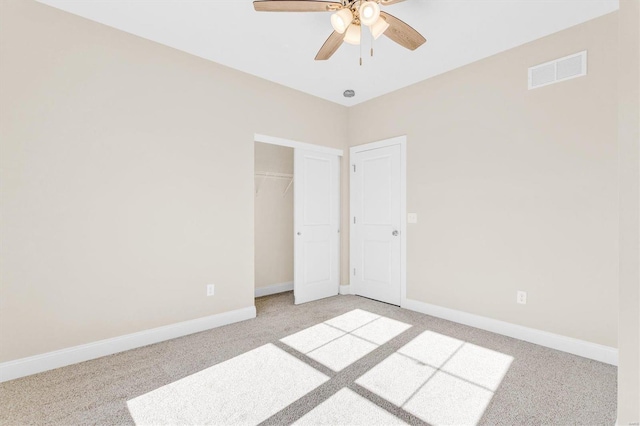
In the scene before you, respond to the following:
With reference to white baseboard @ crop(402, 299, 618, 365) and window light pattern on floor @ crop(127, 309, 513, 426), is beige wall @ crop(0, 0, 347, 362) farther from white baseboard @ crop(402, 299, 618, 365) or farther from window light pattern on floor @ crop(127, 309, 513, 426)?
white baseboard @ crop(402, 299, 618, 365)

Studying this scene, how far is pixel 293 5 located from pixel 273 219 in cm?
317

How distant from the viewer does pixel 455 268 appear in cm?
341

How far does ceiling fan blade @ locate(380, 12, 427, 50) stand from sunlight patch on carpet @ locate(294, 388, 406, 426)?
2561 millimetres

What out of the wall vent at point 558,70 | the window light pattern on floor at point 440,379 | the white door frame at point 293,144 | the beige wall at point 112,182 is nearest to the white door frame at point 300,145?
the white door frame at point 293,144

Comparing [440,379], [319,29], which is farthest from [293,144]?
[440,379]

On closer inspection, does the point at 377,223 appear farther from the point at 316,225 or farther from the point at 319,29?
the point at 319,29

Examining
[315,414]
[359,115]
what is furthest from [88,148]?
[359,115]

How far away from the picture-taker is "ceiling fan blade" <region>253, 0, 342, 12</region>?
1.99m

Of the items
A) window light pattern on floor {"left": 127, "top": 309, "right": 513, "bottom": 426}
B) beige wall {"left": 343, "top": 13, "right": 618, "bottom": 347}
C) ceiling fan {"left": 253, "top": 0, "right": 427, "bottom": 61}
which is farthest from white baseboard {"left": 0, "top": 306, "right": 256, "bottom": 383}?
ceiling fan {"left": 253, "top": 0, "right": 427, "bottom": 61}

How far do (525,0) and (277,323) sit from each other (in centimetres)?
360

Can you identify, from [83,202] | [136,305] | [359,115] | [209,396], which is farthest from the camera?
[359,115]

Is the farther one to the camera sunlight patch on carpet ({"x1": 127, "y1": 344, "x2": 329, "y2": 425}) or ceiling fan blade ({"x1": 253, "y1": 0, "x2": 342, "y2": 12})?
ceiling fan blade ({"x1": 253, "y1": 0, "x2": 342, "y2": 12})

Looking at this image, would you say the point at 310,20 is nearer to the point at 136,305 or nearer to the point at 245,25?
the point at 245,25

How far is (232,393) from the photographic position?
6.70 feet
